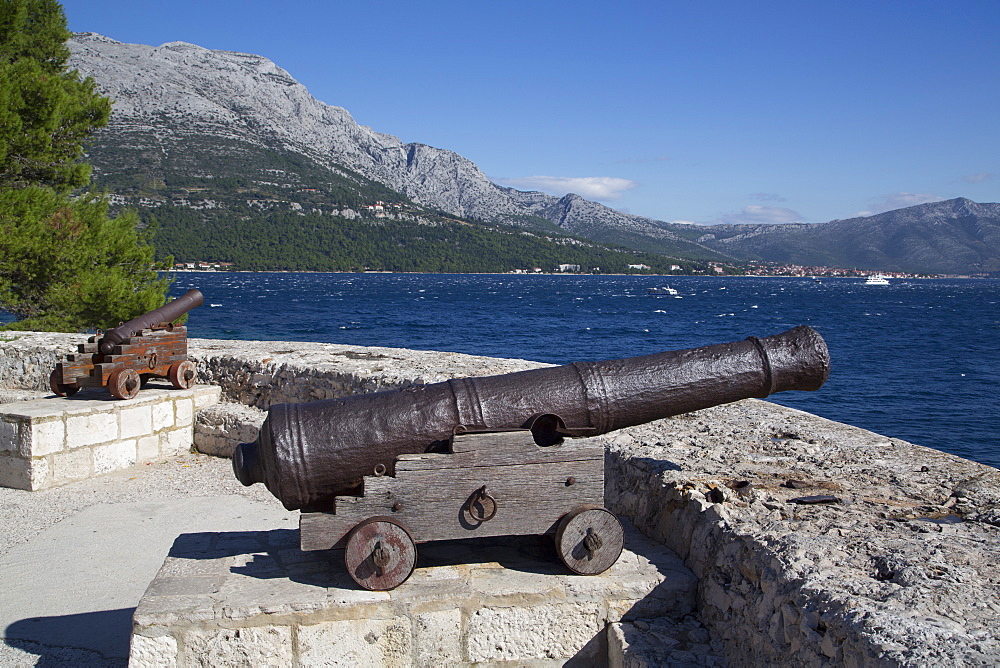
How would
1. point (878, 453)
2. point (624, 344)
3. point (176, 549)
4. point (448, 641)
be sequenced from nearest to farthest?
point (448, 641)
point (176, 549)
point (878, 453)
point (624, 344)

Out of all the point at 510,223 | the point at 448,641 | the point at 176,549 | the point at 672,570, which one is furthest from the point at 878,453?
the point at 510,223

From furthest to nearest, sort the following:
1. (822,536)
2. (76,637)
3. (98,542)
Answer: (98,542) < (76,637) < (822,536)

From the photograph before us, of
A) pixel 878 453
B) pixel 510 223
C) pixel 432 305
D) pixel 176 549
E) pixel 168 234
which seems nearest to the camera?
pixel 176 549

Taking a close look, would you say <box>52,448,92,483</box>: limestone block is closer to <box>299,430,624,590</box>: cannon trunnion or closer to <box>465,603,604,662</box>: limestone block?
<box>299,430,624,590</box>: cannon trunnion

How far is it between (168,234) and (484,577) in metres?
95.2

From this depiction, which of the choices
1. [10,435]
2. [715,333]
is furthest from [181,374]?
[715,333]

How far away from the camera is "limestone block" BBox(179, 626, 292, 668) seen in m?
2.82

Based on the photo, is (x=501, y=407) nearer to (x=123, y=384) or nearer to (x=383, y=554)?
(x=383, y=554)

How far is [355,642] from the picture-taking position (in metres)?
2.87

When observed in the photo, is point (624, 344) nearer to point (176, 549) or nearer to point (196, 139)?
point (176, 549)

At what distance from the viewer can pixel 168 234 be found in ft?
293

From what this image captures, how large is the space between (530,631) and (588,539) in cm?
41

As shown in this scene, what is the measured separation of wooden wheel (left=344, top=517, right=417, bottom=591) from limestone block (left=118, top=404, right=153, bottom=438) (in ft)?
14.0

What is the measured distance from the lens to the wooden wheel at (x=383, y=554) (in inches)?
113
